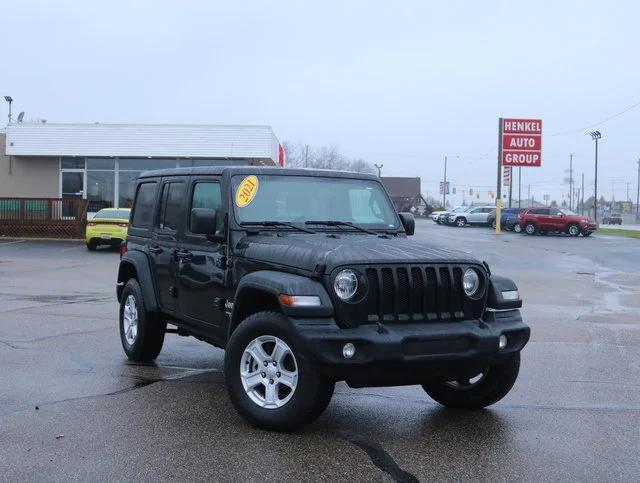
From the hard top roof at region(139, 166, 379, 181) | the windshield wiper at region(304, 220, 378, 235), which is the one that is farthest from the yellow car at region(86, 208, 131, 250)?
the windshield wiper at region(304, 220, 378, 235)

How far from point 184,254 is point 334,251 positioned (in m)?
2.02

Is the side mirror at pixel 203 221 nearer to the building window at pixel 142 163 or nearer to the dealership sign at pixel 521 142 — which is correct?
the building window at pixel 142 163

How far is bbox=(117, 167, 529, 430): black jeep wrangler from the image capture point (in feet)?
16.8

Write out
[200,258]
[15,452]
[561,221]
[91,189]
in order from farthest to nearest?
[561,221] → [91,189] → [200,258] → [15,452]

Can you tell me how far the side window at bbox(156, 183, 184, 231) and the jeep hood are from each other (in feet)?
4.27

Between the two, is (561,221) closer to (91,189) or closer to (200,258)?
(91,189)

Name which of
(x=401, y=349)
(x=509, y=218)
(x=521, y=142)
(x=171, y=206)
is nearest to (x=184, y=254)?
(x=171, y=206)

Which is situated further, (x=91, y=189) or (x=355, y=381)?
(x=91, y=189)

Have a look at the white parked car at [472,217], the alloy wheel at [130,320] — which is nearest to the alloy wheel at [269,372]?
the alloy wheel at [130,320]

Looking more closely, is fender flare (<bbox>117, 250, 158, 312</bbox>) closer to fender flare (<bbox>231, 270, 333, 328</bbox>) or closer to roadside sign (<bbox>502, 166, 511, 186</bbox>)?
fender flare (<bbox>231, 270, 333, 328</bbox>)

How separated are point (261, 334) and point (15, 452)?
5.83 ft

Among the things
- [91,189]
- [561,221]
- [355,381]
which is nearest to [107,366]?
[355,381]

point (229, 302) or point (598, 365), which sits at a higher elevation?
point (229, 302)

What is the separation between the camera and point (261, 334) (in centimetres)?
540
